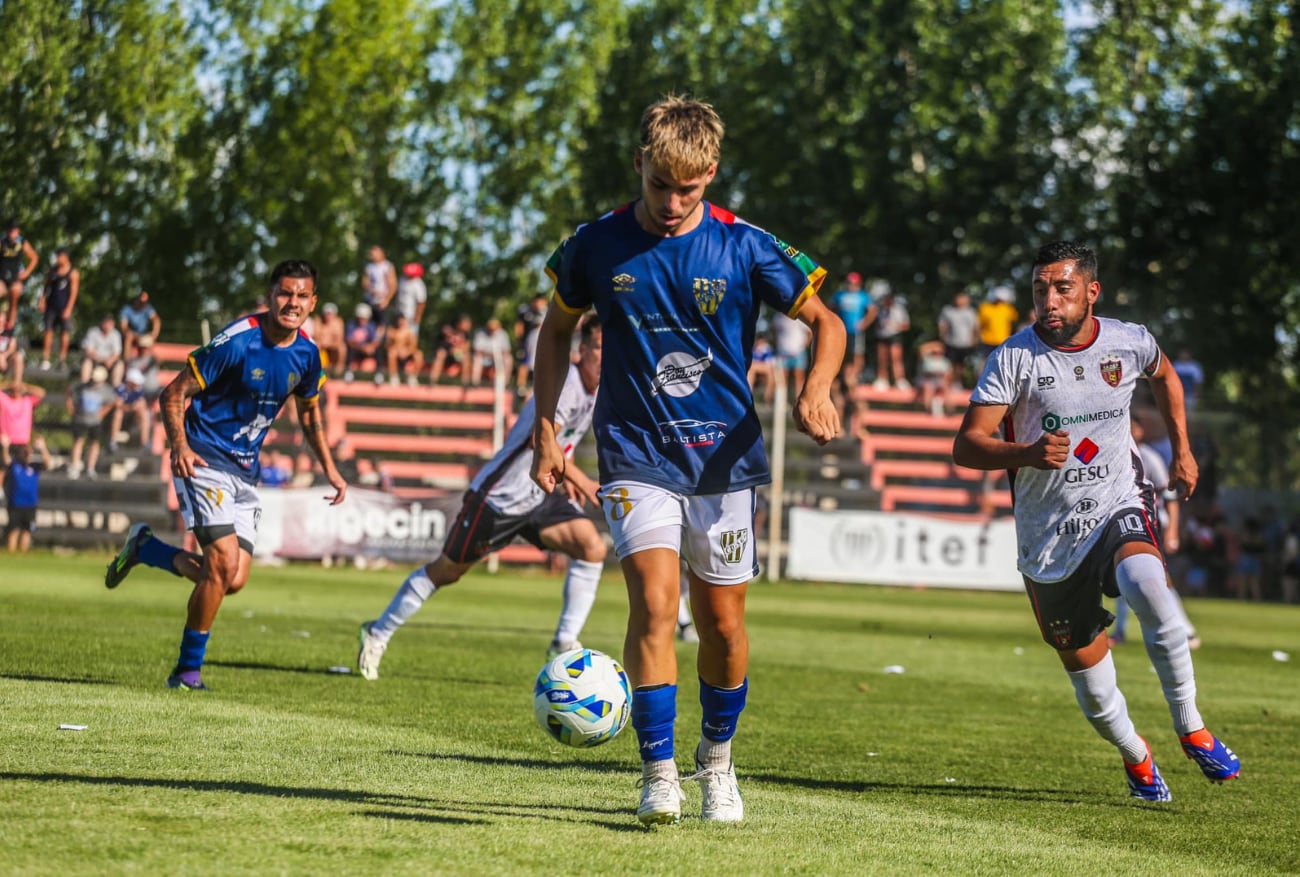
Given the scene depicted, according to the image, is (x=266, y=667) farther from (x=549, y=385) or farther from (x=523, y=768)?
(x=549, y=385)

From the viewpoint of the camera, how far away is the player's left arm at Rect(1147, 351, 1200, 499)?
7.91 metres

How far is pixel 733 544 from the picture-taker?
6094 mm

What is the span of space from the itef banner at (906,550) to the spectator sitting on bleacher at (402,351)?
25.6 feet

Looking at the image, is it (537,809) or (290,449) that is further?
(290,449)

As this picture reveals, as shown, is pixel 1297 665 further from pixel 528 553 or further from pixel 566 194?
pixel 566 194

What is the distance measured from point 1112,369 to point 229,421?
4.78 metres

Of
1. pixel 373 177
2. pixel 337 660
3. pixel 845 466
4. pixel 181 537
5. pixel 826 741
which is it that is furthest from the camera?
pixel 373 177

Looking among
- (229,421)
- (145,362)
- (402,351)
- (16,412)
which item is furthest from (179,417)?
(402,351)

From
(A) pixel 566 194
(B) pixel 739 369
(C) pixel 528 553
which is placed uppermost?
(A) pixel 566 194

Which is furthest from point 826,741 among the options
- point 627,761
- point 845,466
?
point 845,466

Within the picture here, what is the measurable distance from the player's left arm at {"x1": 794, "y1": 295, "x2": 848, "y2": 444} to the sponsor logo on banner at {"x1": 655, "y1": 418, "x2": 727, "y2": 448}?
0.94ft

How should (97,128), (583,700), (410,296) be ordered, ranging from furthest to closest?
(97,128), (410,296), (583,700)

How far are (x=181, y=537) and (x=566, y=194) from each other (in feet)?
92.3

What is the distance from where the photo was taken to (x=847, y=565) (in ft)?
93.6
